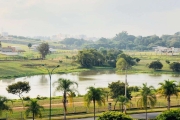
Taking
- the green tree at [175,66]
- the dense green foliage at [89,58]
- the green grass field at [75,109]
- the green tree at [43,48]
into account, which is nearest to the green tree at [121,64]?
the dense green foliage at [89,58]

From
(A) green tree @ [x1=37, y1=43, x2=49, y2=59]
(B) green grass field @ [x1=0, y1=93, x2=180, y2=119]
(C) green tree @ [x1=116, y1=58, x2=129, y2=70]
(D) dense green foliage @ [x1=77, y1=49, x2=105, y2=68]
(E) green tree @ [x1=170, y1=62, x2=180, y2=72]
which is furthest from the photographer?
(A) green tree @ [x1=37, y1=43, x2=49, y2=59]

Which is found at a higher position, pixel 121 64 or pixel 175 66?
pixel 121 64

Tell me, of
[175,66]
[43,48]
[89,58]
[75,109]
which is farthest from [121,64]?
[75,109]

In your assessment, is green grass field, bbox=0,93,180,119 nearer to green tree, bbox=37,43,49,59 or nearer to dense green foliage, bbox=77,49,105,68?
dense green foliage, bbox=77,49,105,68

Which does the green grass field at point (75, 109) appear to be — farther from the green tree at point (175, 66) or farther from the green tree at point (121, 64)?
the green tree at point (175, 66)

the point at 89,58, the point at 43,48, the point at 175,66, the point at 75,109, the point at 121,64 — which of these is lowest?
the point at 75,109

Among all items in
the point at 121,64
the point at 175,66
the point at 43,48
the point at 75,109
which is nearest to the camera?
the point at 75,109

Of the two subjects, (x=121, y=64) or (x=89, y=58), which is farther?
(x=89, y=58)

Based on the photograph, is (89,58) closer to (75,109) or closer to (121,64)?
(121,64)

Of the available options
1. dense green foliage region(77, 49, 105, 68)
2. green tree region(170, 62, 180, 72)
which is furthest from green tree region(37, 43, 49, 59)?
green tree region(170, 62, 180, 72)

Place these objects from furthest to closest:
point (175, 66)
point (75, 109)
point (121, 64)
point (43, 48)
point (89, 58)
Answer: point (43, 48) < point (89, 58) < point (121, 64) < point (175, 66) < point (75, 109)

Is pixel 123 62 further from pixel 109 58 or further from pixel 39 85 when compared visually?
pixel 39 85

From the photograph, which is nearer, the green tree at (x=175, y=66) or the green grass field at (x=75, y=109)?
the green grass field at (x=75, y=109)

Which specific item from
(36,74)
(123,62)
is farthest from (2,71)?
(123,62)
